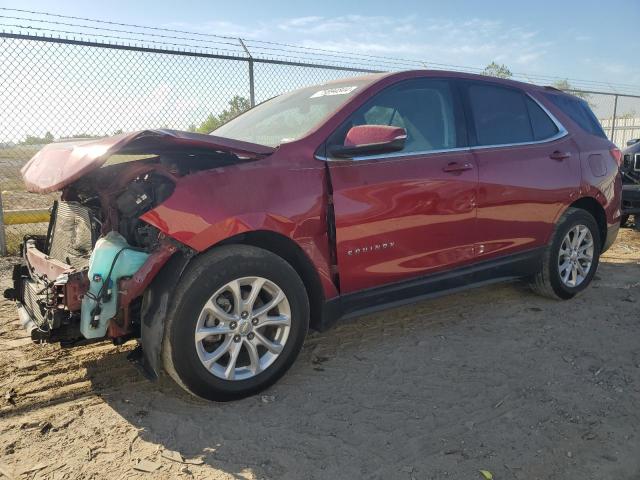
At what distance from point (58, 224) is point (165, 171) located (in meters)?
1.08

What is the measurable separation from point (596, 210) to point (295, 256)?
325 cm

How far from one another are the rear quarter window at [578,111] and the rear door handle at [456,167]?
4.90 ft

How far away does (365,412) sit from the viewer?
9.25 ft

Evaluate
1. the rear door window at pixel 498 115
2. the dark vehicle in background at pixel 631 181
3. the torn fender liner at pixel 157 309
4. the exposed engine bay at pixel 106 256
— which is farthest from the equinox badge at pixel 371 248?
the dark vehicle in background at pixel 631 181

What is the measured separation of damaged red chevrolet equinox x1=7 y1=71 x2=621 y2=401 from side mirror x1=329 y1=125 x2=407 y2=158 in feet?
0.04

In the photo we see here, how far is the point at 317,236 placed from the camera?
10.2 feet

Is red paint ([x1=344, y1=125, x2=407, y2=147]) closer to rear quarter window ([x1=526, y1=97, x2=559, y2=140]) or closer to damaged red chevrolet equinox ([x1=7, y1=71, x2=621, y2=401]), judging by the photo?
damaged red chevrolet equinox ([x1=7, y1=71, x2=621, y2=401])

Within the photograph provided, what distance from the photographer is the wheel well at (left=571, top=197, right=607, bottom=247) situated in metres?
4.73

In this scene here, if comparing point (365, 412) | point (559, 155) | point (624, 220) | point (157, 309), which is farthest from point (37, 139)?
point (624, 220)

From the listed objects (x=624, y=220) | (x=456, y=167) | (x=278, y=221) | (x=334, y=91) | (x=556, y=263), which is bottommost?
(x=624, y=220)

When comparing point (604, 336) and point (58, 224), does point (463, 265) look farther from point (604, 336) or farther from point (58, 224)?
point (58, 224)

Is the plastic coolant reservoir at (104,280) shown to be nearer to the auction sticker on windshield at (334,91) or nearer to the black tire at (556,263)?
the auction sticker on windshield at (334,91)

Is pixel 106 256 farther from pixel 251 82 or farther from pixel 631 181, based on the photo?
pixel 631 181

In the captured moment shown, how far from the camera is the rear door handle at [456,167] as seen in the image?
3643 mm
